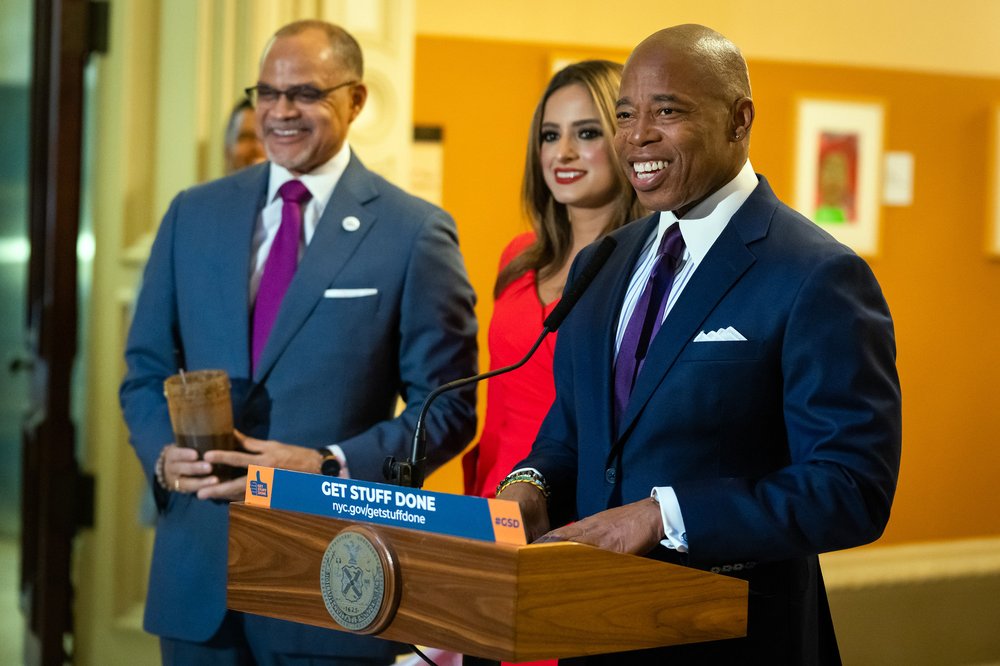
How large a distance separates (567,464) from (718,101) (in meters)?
0.55

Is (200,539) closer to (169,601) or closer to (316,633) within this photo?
(169,601)

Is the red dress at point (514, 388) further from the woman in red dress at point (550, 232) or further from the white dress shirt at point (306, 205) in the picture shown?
the white dress shirt at point (306, 205)

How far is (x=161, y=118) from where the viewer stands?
372cm

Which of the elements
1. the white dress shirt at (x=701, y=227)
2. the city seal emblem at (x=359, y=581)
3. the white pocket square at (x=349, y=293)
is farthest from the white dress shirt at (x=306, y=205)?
the city seal emblem at (x=359, y=581)

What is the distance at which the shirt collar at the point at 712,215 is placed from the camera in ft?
5.45

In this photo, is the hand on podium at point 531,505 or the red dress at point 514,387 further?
the red dress at point 514,387

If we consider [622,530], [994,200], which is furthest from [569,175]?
[994,200]

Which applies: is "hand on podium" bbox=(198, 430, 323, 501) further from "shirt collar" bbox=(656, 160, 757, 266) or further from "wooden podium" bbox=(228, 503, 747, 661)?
"shirt collar" bbox=(656, 160, 757, 266)

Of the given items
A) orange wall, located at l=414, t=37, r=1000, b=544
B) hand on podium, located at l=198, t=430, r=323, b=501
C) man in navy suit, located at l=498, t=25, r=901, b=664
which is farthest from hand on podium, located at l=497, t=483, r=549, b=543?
orange wall, located at l=414, t=37, r=1000, b=544

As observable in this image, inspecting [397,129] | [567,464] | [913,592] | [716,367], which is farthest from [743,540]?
[913,592]

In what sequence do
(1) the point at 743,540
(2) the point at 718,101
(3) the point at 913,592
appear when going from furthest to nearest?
(3) the point at 913,592, (2) the point at 718,101, (1) the point at 743,540

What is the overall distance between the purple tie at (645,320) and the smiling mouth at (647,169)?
0.32ft

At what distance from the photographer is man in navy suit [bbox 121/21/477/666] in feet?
7.43

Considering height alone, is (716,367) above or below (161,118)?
below
